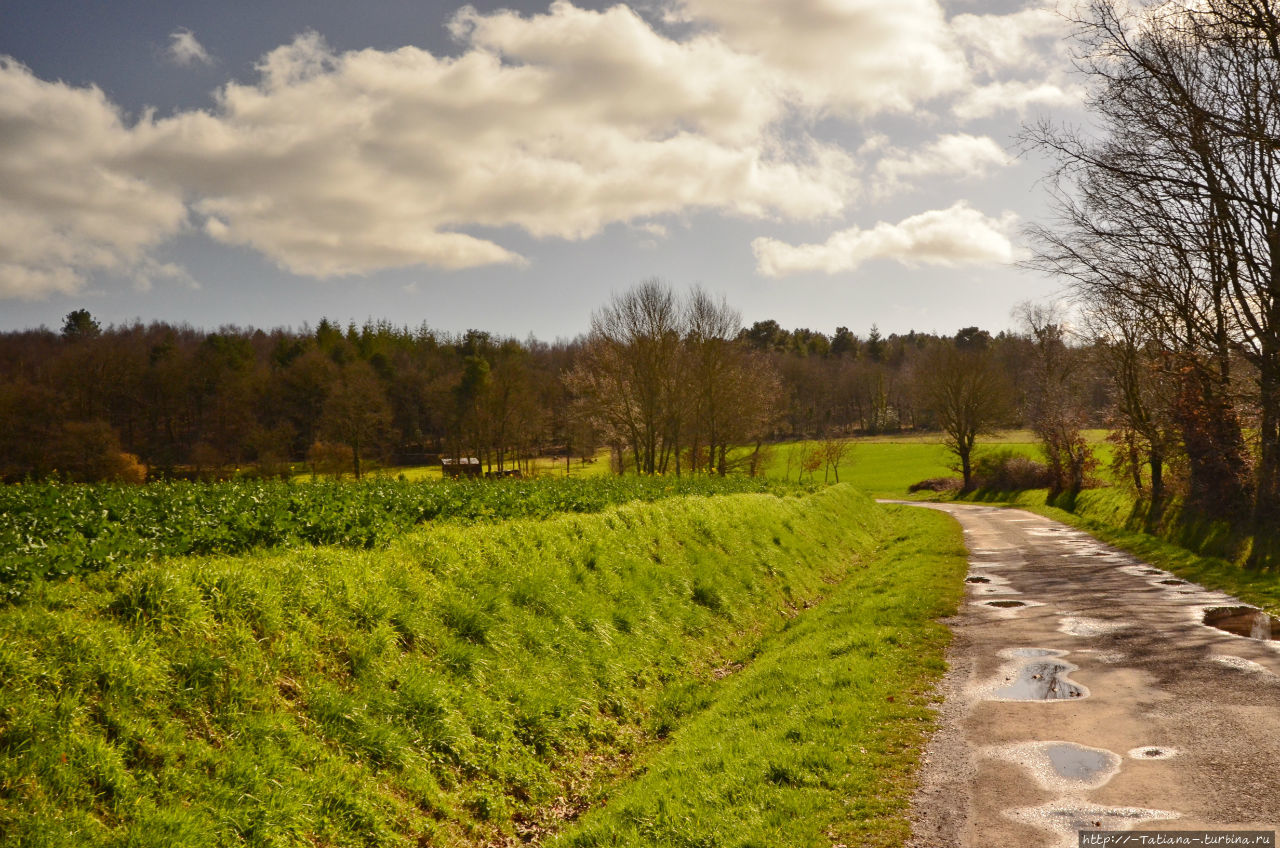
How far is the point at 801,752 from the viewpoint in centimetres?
757

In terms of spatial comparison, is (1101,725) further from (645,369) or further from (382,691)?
(645,369)

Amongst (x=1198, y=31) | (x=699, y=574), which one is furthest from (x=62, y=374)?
(x=1198, y=31)

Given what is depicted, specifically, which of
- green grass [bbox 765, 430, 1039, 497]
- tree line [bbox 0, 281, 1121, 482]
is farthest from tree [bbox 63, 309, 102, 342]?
green grass [bbox 765, 430, 1039, 497]

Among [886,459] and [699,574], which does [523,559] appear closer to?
[699,574]

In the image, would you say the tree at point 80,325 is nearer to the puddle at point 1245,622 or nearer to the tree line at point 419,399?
the tree line at point 419,399

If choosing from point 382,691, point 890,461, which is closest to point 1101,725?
point 382,691

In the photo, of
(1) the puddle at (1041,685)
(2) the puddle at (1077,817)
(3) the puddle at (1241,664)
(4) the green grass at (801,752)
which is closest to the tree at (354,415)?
(4) the green grass at (801,752)

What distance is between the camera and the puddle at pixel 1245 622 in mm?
11444

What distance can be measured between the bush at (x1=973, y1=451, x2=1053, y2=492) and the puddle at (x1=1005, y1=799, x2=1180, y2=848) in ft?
177

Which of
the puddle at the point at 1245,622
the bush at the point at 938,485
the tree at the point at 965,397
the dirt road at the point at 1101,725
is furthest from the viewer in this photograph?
the bush at the point at 938,485

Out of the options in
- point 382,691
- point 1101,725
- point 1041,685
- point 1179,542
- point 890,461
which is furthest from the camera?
point 890,461

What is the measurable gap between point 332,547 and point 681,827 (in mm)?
5872

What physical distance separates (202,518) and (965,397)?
6064 cm

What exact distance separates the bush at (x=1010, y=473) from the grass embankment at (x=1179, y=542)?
44.4 ft
